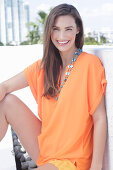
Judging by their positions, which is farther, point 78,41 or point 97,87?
point 78,41

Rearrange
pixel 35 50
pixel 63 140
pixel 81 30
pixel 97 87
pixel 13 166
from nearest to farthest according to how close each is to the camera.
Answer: pixel 97 87 → pixel 63 140 → pixel 81 30 → pixel 13 166 → pixel 35 50

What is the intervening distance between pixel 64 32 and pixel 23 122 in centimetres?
61

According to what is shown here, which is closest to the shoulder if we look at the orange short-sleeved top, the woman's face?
the orange short-sleeved top

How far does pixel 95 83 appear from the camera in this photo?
156 centimetres

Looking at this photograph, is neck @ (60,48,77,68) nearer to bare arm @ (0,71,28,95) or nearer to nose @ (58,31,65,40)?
nose @ (58,31,65,40)

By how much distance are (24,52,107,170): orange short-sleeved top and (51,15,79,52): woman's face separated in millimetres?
107

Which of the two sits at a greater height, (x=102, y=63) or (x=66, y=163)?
(x=102, y=63)

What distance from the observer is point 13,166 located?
2057mm

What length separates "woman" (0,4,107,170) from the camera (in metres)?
1.57

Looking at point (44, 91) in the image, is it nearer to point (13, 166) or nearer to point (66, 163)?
point (66, 163)

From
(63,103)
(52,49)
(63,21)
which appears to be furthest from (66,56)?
(63,103)

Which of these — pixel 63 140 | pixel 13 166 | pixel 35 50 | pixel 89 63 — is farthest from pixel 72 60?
pixel 35 50

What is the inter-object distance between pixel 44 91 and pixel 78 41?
0.37 m

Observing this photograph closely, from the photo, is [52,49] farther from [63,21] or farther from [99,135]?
[99,135]
